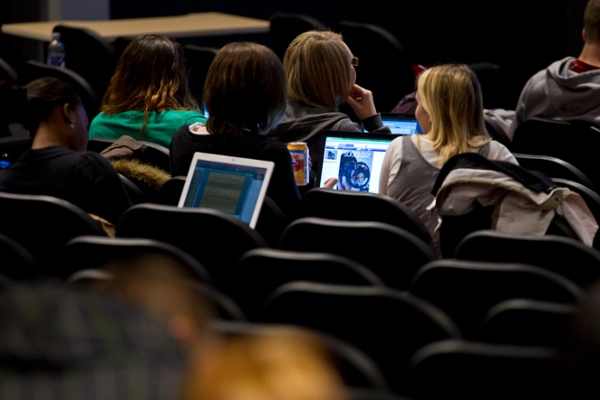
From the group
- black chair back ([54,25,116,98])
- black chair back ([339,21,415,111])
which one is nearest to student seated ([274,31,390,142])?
black chair back ([339,21,415,111])

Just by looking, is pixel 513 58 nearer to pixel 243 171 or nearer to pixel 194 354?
pixel 243 171

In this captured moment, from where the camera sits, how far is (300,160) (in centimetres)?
333

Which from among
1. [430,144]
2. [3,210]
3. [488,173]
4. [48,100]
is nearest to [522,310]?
[488,173]

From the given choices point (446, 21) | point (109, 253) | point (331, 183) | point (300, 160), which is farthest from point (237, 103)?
point (446, 21)

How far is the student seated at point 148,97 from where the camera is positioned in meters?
3.66

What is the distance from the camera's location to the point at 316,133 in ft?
11.4

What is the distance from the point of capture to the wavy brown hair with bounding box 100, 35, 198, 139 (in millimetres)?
3680

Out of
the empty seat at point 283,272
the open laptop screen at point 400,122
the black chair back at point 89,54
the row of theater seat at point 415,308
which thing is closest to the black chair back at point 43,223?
the row of theater seat at point 415,308

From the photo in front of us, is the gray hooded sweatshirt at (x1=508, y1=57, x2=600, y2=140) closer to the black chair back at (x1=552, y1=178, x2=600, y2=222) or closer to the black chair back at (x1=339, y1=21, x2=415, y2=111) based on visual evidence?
the black chair back at (x1=552, y1=178, x2=600, y2=222)

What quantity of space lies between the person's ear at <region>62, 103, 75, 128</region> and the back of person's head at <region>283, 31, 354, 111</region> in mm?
994

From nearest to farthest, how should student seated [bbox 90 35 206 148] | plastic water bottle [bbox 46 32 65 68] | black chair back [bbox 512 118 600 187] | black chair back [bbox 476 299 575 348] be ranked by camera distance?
1. black chair back [bbox 476 299 575 348]
2. student seated [bbox 90 35 206 148]
3. black chair back [bbox 512 118 600 187]
4. plastic water bottle [bbox 46 32 65 68]

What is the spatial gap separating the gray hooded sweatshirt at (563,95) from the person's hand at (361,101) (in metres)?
1.05

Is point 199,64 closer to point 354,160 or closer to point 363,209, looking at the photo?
point 354,160

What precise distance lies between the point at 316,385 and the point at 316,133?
2.96m
